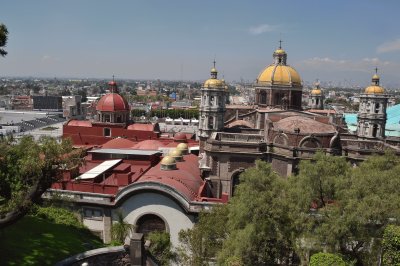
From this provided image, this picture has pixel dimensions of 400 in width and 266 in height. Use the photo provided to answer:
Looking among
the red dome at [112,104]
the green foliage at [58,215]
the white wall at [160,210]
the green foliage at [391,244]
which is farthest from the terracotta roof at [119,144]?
the green foliage at [391,244]

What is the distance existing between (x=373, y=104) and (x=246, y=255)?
32256 mm

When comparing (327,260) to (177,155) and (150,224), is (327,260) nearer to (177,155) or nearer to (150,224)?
(150,224)

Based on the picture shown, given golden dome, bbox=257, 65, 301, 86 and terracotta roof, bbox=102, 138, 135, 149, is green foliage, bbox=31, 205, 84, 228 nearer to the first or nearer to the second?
terracotta roof, bbox=102, 138, 135, 149

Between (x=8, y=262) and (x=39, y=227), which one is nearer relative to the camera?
(x=8, y=262)

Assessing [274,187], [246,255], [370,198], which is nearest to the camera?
Result: [370,198]

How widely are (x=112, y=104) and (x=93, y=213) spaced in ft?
85.9

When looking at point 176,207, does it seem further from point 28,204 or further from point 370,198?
point 370,198

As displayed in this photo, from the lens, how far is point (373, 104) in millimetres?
A: 43438

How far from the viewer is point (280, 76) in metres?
49.3

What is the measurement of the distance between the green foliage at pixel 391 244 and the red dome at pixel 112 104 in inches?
1638

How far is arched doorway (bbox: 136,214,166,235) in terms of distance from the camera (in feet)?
92.1

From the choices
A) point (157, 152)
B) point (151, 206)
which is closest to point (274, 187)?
point (151, 206)

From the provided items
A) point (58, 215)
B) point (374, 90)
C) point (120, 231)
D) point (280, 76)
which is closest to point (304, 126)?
point (374, 90)

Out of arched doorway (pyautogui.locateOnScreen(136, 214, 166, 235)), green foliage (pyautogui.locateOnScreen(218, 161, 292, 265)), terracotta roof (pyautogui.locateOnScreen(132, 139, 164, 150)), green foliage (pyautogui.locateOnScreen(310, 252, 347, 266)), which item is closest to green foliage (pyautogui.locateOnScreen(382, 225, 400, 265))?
green foliage (pyautogui.locateOnScreen(310, 252, 347, 266))
